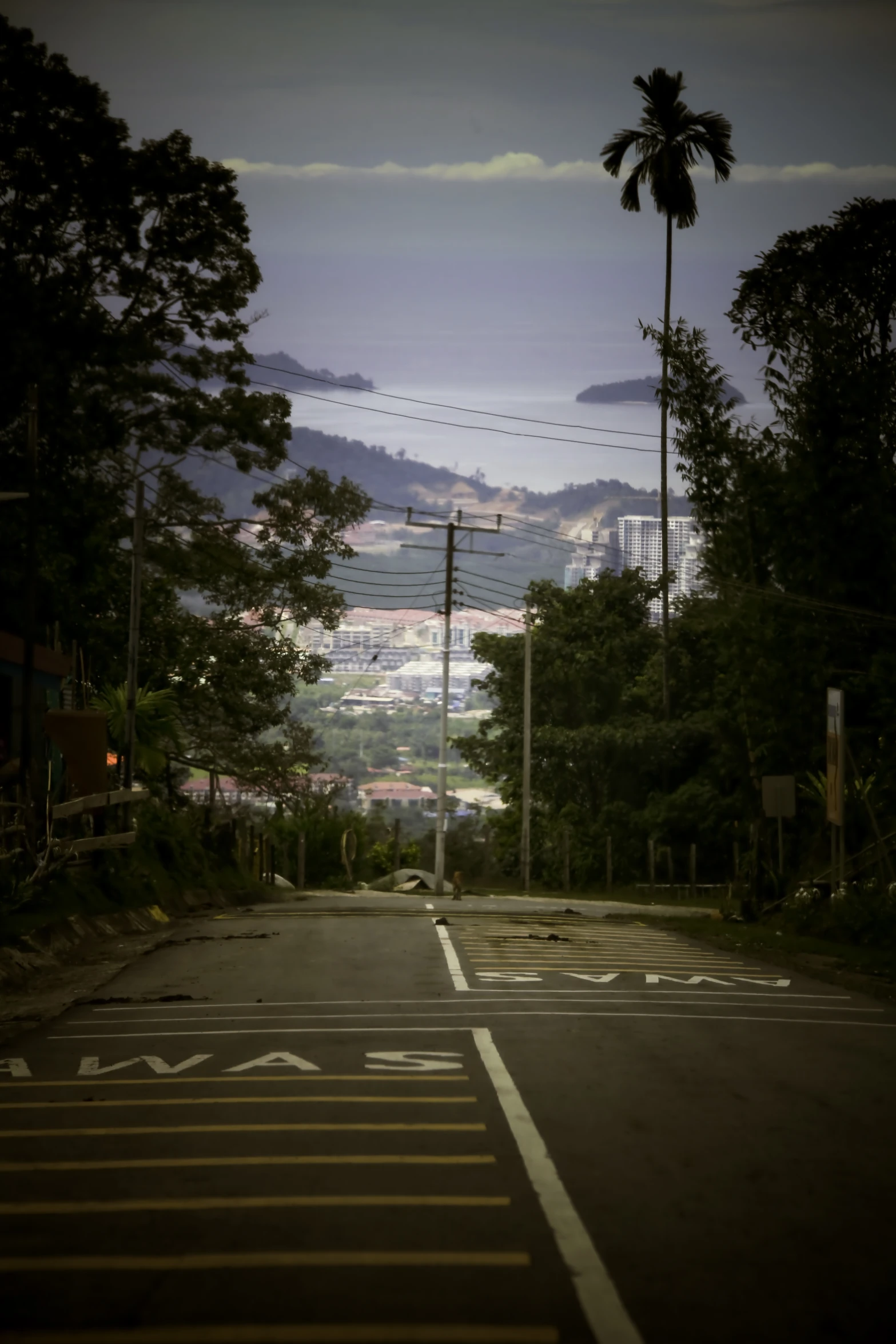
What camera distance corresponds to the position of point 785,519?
33844mm

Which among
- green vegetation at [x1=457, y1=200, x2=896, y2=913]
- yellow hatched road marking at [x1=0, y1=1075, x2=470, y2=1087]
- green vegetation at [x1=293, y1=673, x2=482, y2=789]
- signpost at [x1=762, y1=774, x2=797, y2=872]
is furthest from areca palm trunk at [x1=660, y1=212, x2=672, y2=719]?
green vegetation at [x1=293, y1=673, x2=482, y2=789]

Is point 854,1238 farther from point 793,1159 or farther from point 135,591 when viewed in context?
point 135,591

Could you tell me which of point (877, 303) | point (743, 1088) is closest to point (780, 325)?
point (877, 303)

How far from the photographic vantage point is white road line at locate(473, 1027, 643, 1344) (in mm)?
5258

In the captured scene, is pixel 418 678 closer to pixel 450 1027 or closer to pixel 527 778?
pixel 527 778

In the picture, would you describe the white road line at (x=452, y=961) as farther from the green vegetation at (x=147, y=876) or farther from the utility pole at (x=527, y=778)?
the utility pole at (x=527, y=778)

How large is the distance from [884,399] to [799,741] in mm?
7950

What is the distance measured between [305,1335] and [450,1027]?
754cm

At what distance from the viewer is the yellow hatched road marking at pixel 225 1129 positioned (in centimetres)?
848

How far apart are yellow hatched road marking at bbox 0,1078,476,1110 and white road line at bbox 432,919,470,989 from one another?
616 cm

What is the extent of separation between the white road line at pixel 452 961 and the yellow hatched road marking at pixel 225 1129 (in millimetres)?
7003

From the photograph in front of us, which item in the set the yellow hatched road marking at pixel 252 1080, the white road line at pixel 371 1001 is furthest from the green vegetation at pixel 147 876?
the yellow hatched road marking at pixel 252 1080

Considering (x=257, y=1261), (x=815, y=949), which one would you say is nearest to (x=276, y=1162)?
(x=257, y=1261)

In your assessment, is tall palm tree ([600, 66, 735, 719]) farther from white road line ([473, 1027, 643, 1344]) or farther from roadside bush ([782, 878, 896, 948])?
white road line ([473, 1027, 643, 1344])
